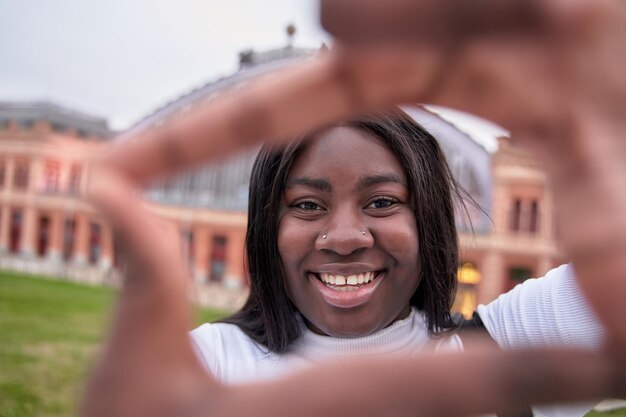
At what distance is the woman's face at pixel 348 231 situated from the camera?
64 cm

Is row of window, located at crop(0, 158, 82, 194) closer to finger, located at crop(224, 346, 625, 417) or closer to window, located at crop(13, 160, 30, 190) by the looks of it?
window, located at crop(13, 160, 30, 190)

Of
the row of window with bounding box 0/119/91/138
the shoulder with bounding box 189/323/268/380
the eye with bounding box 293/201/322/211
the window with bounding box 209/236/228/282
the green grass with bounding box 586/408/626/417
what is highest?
the row of window with bounding box 0/119/91/138

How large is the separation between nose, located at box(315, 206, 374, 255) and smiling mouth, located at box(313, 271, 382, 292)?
0.04 m

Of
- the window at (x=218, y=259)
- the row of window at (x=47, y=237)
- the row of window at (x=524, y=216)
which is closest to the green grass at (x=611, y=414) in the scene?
the row of window at (x=524, y=216)

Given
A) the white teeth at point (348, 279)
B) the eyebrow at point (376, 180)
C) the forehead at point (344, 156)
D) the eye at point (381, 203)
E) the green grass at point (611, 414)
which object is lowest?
the green grass at point (611, 414)

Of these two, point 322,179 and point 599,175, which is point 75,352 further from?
point 599,175

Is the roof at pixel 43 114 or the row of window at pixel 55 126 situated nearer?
the row of window at pixel 55 126

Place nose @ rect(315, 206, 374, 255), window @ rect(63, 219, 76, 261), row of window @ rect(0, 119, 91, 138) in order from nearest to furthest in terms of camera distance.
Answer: nose @ rect(315, 206, 374, 255) < window @ rect(63, 219, 76, 261) < row of window @ rect(0, 119, 91, 138)

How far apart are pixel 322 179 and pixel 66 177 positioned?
1458 cm

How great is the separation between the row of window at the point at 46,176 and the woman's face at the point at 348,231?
45.9ft

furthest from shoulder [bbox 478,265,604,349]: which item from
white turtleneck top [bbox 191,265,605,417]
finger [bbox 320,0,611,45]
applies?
finger [bbox 320,0,611,45]

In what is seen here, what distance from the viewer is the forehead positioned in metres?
0.64

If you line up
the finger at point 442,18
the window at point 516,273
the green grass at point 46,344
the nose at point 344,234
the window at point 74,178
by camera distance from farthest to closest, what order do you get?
1. the window at point 74,178
2. the window at point 516,273
3. the green grass at point 46,344
4. the nose at point 344,234
5. the finger at point 442,18

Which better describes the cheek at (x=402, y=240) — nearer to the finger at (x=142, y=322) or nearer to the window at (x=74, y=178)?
the finger at (x=142, y=322)
